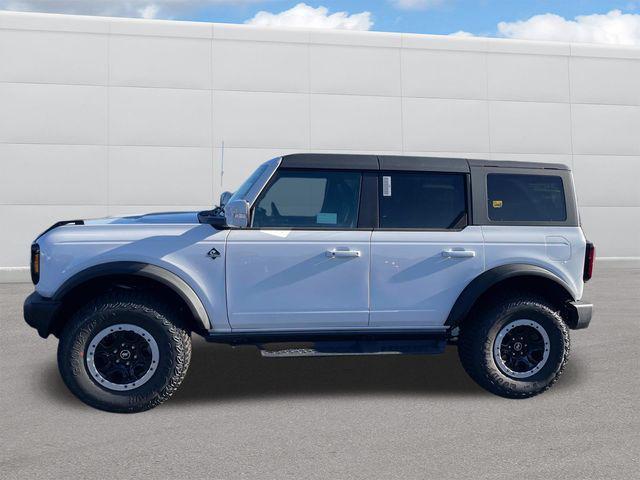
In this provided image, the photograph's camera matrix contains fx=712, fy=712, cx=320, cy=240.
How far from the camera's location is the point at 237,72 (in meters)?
17.8

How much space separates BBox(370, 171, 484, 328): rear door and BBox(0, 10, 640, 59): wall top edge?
43.1ft

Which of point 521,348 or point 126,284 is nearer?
point 126,284

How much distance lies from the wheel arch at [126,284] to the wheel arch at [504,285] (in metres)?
1.97

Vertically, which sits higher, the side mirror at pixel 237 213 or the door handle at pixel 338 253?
the side mirror at pixel 237 213

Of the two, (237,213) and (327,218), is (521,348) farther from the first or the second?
(237,213)

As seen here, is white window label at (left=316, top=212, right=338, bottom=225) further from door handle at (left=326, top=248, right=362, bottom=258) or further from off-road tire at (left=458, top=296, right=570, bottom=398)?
off-road tire at (left=458, top=296, right=570, bottom=398)

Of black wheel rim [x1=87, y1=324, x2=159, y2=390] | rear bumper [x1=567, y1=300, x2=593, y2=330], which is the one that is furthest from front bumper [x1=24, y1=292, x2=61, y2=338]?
rear bumper [x1=567, y1=300, x2=593, y2=330]

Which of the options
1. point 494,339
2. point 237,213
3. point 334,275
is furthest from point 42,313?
point 494,339

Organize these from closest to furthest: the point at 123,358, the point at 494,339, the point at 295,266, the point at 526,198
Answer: the point at 123,358 < the point at 295,266 < the point at 494,339 < the point at 526,198

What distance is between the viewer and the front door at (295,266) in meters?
5.38

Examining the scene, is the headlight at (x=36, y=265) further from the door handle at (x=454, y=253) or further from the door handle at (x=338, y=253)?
the door handle at (x=454, y=253)

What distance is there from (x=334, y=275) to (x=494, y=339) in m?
1.38

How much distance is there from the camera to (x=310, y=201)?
5734mm

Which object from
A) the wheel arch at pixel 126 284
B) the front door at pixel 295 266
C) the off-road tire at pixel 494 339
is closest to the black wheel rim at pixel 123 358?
the wheel arch at pixel 126 284
